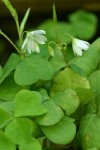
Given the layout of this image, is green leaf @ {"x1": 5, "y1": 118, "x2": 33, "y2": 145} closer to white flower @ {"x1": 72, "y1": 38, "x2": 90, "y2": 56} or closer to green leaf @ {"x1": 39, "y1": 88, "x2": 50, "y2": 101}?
green leaf @ {"x1": 39, "y1": 88, "x2": 50, "y2": 101}

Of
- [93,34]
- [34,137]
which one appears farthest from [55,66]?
[93,34]

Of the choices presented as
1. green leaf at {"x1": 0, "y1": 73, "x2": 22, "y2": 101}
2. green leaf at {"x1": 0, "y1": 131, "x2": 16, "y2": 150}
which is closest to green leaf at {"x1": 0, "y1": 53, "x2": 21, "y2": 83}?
green leaf at {"x1": 0, "y1": 73, "x2": 22, "y2": 101}

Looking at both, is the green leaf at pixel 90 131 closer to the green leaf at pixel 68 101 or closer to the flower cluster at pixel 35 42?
the green leaf at pixel 68 101

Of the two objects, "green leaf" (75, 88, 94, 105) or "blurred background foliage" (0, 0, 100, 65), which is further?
"blurred background foliage" (0, 0, 100, 65)

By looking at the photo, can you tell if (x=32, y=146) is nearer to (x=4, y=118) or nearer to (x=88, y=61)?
(x=4, y=118)

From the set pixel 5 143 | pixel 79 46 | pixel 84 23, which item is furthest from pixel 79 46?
pixel 84 23
